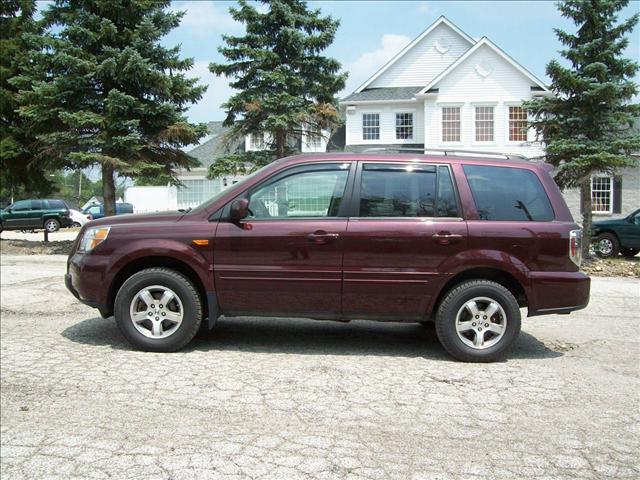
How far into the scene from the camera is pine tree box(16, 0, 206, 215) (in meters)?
15.4

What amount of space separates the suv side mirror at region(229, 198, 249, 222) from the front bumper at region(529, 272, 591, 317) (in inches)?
107

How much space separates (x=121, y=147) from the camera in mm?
15875

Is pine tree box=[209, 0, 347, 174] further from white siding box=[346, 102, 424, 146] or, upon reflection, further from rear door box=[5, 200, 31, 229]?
rear door box=[5, 200, 31, 229]

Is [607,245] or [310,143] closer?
[607,245]

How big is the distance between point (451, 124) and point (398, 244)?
74.8ft

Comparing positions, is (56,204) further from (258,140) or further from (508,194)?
(508,194)

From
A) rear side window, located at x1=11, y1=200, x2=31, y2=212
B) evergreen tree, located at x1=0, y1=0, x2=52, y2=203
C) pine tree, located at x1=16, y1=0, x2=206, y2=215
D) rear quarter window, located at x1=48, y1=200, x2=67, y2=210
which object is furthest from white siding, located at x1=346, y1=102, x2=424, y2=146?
rear side window, located at x1=11, y1=200, x2=31, y2=212

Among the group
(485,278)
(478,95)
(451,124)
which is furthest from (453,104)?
(485,278)

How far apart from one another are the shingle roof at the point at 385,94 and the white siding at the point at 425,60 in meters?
0.35

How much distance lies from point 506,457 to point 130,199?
137 ft

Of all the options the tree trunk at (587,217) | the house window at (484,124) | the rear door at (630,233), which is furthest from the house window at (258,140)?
the rear door at (630,233)

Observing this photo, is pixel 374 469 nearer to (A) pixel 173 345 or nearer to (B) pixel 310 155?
(A) pixel 173 345

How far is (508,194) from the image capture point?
5.47 meters

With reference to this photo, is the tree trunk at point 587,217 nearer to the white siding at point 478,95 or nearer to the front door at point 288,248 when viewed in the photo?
the white siding at point 478,95
